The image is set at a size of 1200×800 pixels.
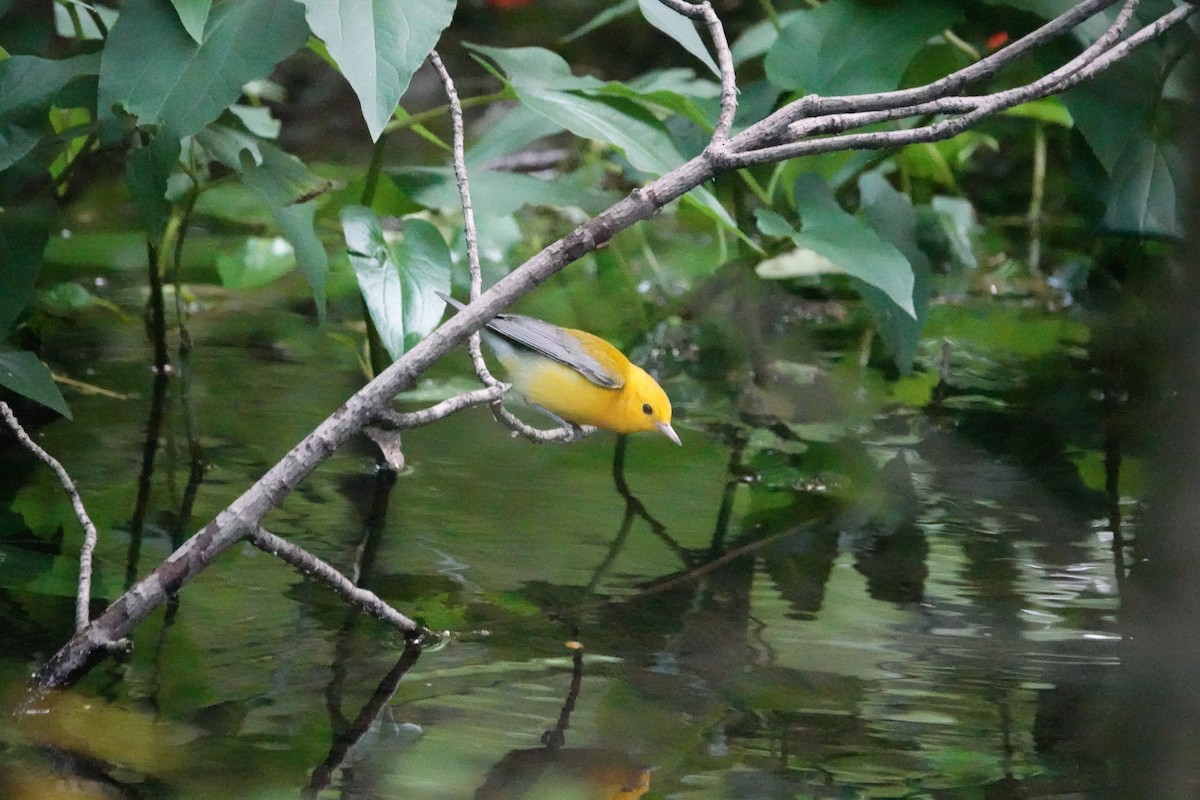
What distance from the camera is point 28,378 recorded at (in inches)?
Result: 67.9

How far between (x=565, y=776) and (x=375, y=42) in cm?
89

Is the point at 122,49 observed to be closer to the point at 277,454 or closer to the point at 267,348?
the point at 277,454

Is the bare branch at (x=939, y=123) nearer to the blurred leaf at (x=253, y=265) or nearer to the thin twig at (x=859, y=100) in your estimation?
the thin twig at (x=859, y=100)

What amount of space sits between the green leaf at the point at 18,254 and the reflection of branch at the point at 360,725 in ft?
2.69

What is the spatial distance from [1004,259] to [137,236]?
256 cm

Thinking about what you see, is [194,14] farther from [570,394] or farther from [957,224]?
[957,224]

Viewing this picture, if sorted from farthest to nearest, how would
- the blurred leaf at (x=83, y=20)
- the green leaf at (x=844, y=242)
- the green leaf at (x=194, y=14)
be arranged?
the blurred leaf at (x=83, y=20) < the green leaf at (x=844, y=242) < the green leaf at (x=194, y=14)

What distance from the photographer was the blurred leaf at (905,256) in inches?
96.8

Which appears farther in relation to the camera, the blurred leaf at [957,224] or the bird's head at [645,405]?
the blurred leaf at [957,224]

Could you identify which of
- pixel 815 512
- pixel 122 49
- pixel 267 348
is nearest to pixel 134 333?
pixel 267 348

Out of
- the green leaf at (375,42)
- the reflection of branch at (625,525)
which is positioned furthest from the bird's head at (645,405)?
the green leaf at (375,42)

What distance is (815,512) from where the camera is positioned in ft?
7.05

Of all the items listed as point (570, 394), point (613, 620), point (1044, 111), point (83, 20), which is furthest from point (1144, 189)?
point (83, 20)

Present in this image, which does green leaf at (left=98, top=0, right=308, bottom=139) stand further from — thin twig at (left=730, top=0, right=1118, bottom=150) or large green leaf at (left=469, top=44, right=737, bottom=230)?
thin twig at (left=730, top=0, right=1118, bottom=150)
